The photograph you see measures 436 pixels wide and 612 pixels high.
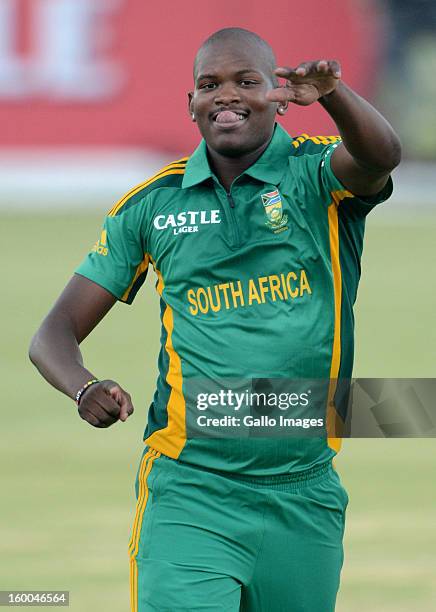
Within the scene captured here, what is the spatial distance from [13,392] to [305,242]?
7878mm

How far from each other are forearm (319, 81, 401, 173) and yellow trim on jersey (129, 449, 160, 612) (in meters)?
1.16

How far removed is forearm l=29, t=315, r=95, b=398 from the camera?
4789 mm

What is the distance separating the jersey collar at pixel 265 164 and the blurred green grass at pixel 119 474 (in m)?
2.72

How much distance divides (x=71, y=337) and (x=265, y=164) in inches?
32.9

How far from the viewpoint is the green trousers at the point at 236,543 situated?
183 inches

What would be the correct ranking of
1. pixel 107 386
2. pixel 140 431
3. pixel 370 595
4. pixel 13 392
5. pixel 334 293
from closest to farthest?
pixel 107 386 < pixel 334 293 < pixel 370 595 < pixel 140 431 < pixel 13 392

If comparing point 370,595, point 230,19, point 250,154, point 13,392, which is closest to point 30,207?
point 230,19

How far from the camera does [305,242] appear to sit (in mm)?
4797

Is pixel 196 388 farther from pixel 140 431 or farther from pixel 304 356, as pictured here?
pixel 140 431

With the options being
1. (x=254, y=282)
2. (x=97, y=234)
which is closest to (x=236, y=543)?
(x=254, y=282)

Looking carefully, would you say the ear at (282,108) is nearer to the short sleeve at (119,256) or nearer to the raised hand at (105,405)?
the short sleeve at (119,256)

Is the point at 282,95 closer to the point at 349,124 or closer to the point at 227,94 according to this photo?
the point at 349,124

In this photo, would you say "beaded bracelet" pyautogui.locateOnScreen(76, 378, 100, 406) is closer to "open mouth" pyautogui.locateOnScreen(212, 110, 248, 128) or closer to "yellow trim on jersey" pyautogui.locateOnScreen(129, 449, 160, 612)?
"yellow trim on jersey" pyautogui.locateOnScreen(129, 449, 160, 612)

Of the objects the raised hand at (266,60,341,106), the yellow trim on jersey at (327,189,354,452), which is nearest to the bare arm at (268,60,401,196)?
the raised hand at (266,60,341,106)
